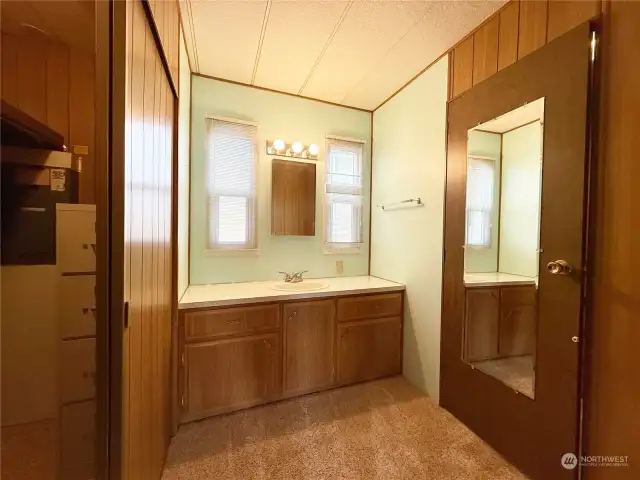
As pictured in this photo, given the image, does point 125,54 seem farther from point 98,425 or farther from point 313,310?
point 313,310

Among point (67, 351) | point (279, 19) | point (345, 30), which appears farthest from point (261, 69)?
point (67, 351)

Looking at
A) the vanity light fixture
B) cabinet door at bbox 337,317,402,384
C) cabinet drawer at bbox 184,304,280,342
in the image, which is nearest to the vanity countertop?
cabinet door at bbox 337,317,402,384

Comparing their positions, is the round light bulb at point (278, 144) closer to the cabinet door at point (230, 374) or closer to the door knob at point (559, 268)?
the cabinet door at point (230, 374)

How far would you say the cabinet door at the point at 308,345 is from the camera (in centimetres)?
222

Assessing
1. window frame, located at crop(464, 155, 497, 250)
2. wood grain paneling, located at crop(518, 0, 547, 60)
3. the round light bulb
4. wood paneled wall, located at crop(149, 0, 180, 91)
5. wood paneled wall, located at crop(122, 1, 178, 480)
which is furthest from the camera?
the round light bulb

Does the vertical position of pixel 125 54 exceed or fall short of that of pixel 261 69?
it falls short

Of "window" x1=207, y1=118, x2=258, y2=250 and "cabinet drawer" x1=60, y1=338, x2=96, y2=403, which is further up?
"window" x1=207, y1=118, x2=258, y2=250

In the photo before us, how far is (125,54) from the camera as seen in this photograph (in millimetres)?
773

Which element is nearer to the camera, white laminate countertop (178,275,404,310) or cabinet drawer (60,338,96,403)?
cabinet drawer (60,338,96,403)

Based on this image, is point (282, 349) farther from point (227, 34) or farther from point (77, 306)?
point (227, 34)

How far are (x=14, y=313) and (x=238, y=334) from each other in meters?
1.55

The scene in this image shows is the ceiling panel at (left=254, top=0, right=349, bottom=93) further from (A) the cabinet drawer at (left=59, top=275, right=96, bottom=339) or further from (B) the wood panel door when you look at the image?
(A) the cabinet drawer at (left=59, top=275, right=96, bottom=339)

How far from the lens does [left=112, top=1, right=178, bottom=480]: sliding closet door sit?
2.61 ft

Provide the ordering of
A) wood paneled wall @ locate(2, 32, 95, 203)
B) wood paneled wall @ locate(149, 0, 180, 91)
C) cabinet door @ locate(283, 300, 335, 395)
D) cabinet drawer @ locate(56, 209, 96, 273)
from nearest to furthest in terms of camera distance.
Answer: wood paneled wall @ locate(2, 32, 95, 203) → cabinet drawer @ locate(56, 209, 96, 273) → wood paneled wall @ locate(149, 0, 180, 91) → cabinet door @ locate(283, 300, 335, 395)
